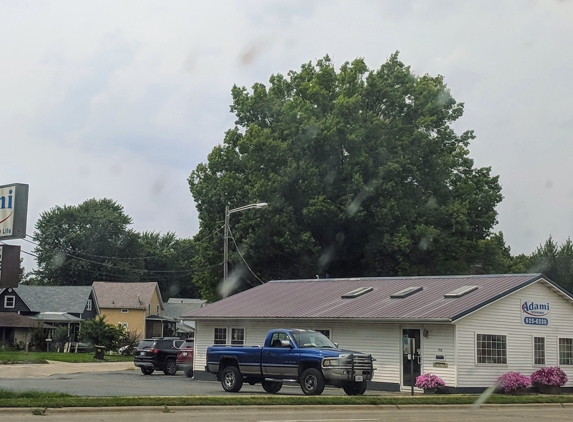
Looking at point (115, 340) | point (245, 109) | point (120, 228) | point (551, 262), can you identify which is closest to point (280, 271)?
Result: point (245, 109)

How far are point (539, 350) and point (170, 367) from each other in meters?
17.8

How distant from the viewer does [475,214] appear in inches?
2191

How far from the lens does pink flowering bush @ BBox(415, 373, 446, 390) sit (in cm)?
2884

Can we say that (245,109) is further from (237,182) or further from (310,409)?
(310,409)

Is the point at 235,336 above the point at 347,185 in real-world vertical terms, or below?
below

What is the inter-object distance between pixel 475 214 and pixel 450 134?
5.76m

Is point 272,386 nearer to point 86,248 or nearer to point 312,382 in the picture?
point 312,382

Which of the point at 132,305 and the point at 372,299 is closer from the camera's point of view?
the point at 372,299

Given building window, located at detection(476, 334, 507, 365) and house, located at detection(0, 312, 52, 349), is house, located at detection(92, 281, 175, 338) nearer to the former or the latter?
house, located at detection(0, 312, 52, 349)

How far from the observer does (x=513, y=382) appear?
95.9 ft

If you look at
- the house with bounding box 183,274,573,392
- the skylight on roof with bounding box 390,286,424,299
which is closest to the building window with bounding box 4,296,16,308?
the house with bounding box 183,274,573,392

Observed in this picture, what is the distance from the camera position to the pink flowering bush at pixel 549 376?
3061 cm

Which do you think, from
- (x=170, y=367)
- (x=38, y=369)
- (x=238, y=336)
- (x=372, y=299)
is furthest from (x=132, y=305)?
(x=372, y=299)

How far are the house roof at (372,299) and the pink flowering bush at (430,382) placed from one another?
204cm
